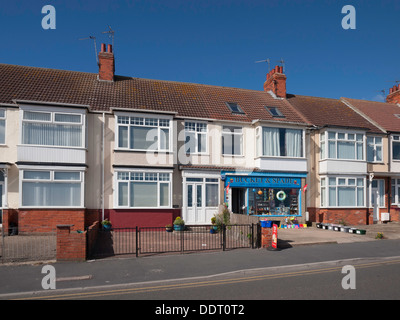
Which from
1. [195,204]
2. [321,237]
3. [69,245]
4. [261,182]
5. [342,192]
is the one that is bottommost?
[321,237]

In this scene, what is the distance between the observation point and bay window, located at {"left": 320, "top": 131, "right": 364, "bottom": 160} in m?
19.7

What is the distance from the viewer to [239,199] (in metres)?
19.7

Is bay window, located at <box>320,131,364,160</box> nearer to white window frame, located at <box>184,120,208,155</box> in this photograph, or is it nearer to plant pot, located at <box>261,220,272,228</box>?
white window frame, located at <box>184,120,208,155</box>

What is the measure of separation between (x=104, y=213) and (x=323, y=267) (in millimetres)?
10753

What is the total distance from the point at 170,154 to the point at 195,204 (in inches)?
118

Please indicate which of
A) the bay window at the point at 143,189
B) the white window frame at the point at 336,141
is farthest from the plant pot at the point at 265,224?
the white window frame at the point at 336,141

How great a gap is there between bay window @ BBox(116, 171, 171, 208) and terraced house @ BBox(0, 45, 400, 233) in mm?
51

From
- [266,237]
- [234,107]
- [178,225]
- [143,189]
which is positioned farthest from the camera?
[234,107]

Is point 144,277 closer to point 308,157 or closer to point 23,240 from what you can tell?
point 23,240

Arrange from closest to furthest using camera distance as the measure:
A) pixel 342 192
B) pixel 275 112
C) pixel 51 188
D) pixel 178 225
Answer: pixel 51 188 → pixel 178 225 → pixel 342 192 → pixel 275 112

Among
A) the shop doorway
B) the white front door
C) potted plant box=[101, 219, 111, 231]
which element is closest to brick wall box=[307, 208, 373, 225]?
the shop doorway

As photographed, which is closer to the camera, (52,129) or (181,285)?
(181,285)

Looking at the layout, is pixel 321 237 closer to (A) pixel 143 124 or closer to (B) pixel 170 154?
(B) pixel 170 154

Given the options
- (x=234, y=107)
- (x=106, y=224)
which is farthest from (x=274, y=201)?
(x=106, y=224)
